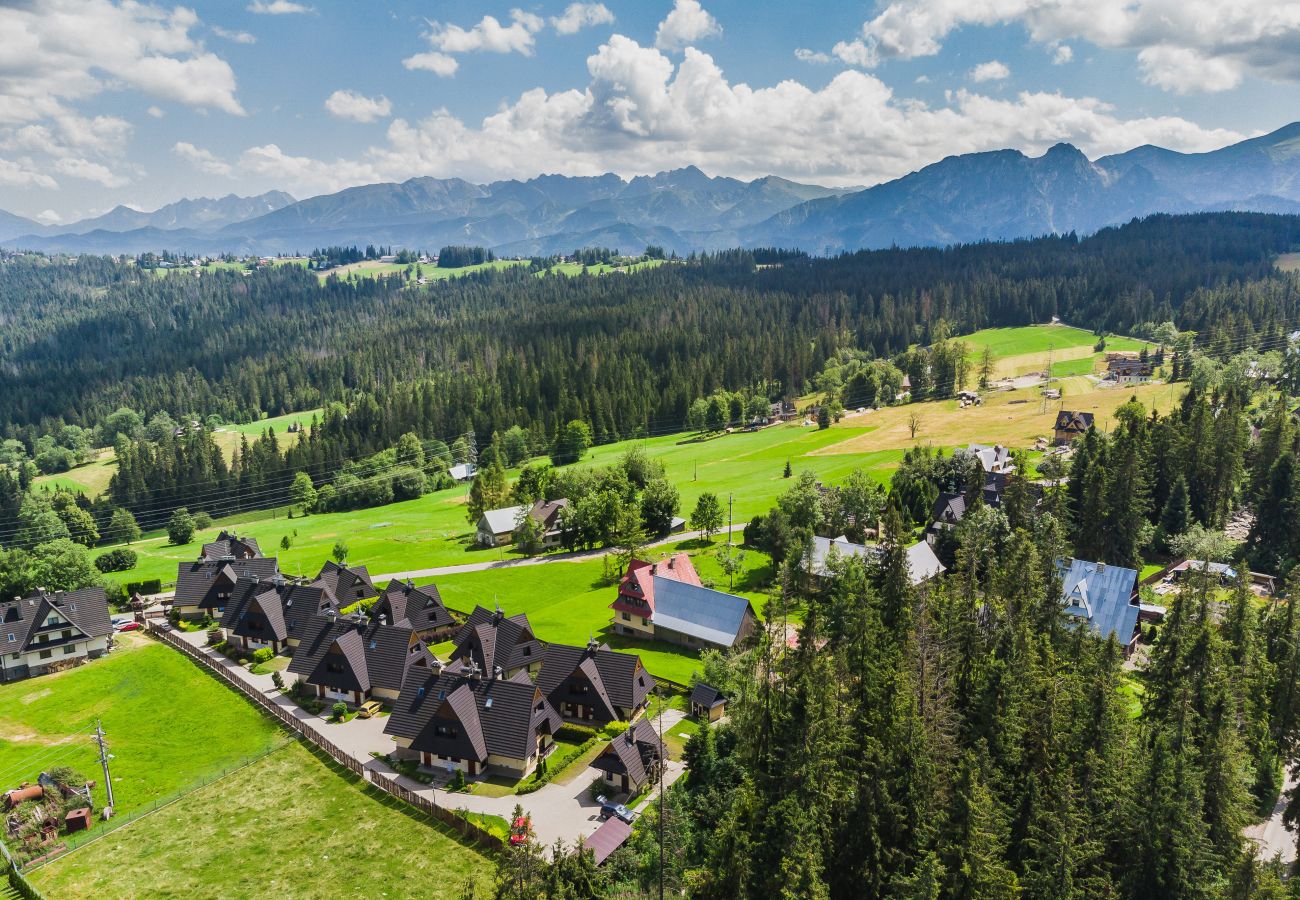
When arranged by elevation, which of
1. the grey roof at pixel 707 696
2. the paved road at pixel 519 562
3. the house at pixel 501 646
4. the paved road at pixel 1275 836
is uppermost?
the house at pixel 501 646

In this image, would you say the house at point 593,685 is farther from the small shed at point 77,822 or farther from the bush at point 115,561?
the bush at point 115,561

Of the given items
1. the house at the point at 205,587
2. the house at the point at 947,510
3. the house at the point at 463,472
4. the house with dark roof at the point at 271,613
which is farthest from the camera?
the house at the point at 463,472

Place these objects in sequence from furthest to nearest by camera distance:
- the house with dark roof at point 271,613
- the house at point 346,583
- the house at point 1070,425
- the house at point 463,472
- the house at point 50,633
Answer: the house at point 463,472
the house at point 1070,425
the house at point 346,583
the house with dark roof at point 271,613
the house at point 50,633

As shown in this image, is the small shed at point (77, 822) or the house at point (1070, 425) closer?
the small shed at point (77, 822)

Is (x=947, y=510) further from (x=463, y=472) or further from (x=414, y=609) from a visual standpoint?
(x=463, y=472)

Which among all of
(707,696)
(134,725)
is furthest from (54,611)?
(707,696)

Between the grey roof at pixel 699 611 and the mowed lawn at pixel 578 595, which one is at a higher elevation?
the grey roof at pixel 699 611

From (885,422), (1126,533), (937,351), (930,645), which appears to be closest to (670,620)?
(930,645)

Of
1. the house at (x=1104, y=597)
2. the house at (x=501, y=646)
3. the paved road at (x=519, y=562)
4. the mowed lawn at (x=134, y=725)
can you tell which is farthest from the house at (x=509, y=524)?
the house at (x=1104, y=597)

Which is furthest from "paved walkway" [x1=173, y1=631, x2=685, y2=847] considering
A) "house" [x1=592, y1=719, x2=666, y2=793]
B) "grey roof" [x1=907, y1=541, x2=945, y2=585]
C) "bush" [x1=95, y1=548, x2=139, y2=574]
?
"bush" [x1=95, y1=548, x2=139, y2=574]
